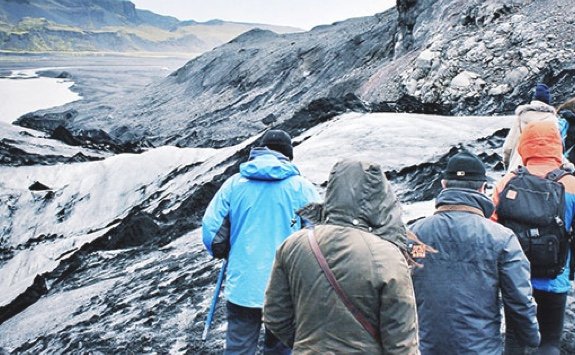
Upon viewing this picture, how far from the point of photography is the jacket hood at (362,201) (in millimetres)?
2018

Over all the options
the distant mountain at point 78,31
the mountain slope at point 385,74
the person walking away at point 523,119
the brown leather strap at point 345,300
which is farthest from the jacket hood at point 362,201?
the distant mountain at point 78,31

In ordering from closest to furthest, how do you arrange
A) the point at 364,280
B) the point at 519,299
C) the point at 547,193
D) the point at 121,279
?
the point at 364,280 → the point at 519,299 → the point at 547,193 → the point at 121,279

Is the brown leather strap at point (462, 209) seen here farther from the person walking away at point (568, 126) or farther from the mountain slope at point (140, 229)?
the person walking away at point (568, 126)

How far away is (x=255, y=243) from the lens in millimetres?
3125

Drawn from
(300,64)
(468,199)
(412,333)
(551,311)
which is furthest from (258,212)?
(300,64)

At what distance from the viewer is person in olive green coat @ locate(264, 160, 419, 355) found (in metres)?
1.97

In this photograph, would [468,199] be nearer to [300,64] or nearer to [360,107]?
[360,107]

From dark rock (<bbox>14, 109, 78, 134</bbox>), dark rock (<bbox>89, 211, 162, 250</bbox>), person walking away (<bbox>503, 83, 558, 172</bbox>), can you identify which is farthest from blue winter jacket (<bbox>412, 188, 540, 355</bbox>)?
dark rock (<bbox>14, 109, 78, 134</bbox>)

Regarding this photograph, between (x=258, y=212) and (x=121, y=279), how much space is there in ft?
13.0

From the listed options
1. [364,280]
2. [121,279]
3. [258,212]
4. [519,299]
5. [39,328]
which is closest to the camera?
[364,280]

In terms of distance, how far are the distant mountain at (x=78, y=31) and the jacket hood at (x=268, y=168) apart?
130 m

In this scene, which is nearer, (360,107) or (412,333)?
(412,333)

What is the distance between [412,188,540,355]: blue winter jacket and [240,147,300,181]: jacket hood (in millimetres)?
831

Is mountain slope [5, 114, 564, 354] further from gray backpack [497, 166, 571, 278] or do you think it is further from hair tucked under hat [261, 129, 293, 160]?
hair tucked under hat [261, 129, 293, 160]
